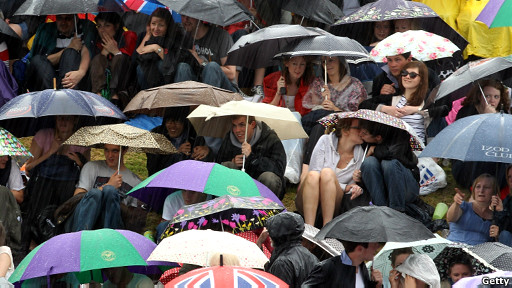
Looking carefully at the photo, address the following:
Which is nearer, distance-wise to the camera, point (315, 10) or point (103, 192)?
point (103, 192)

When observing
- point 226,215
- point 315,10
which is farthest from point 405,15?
point 226,215

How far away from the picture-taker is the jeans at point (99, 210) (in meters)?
12.4

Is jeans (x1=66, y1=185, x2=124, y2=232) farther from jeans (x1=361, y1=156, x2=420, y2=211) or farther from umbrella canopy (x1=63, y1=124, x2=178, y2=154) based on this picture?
jeans (x1=361, y1=156, x2=420, y2=211)

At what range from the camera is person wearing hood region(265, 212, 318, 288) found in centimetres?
974

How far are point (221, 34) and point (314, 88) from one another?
6.02ft

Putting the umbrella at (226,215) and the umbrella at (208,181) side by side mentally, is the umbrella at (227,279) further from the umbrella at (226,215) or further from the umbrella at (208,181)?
the umbrella at (208,181)

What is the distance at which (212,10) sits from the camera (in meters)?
14.9

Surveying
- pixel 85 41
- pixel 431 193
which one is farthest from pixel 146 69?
pixel 431 193

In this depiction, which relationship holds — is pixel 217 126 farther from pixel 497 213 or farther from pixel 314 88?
pixel 497 213

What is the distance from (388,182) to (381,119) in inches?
27.0

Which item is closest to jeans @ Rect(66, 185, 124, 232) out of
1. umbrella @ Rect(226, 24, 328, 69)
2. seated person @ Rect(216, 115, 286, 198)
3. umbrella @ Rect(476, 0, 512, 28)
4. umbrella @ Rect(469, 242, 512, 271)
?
seated person @ Rect(216, 115, 286, 198)

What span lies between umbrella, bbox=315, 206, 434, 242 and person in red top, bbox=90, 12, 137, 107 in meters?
6.35

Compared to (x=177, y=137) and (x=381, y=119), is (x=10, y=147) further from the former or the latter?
(x=381, y=119)

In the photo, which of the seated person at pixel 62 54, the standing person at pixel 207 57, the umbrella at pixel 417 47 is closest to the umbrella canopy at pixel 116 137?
the standing person at pixel 207 57
